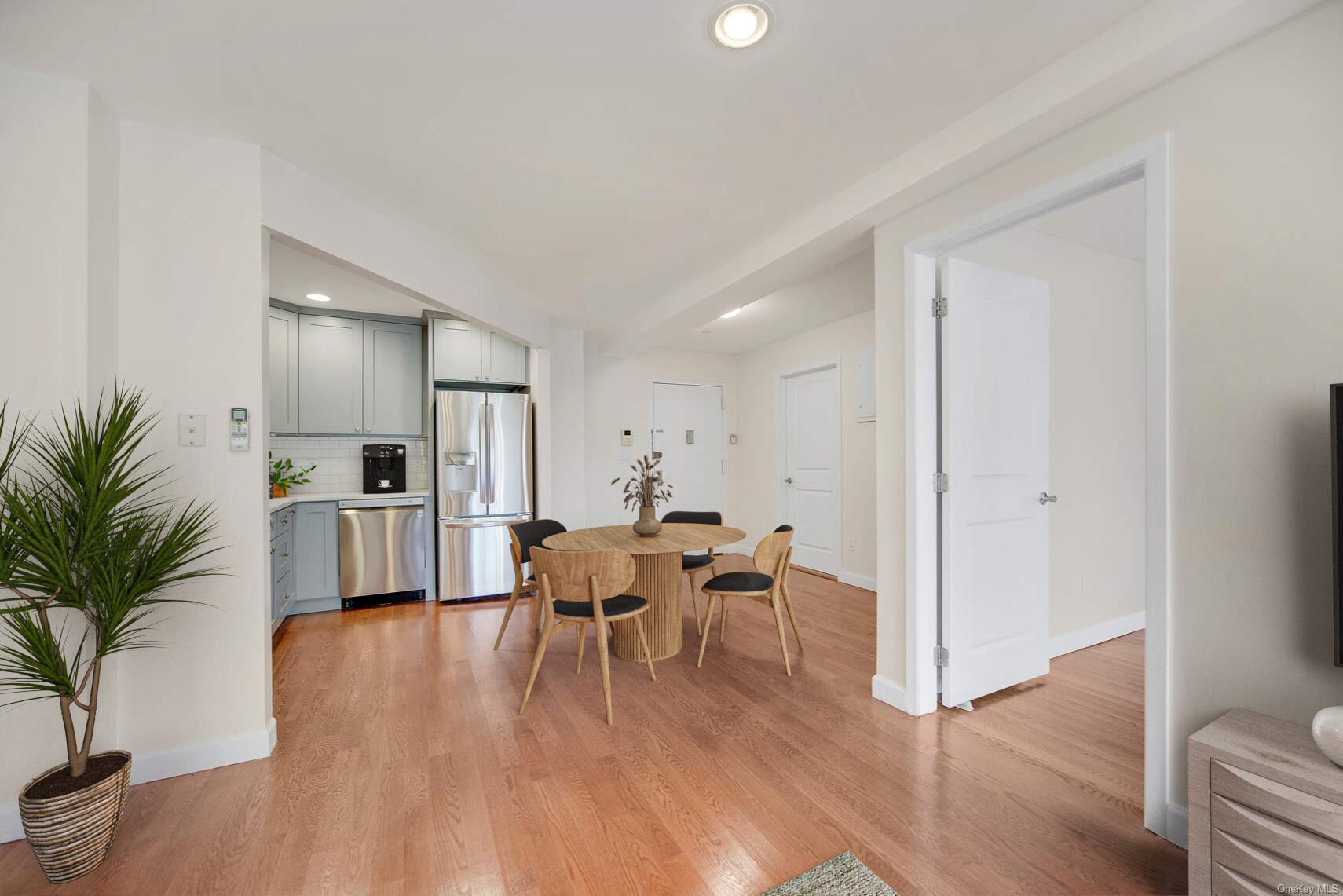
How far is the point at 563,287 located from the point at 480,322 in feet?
2.22

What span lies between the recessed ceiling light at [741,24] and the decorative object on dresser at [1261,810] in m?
2.28

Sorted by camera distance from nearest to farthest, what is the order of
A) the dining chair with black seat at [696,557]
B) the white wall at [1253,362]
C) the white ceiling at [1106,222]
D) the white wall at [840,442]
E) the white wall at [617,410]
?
1. the white wall at [1253,362]
2. the white ceiling at [1106,222]
3. the dining chair with black seat at [696,557]
4. the white wall at [840,442]
5. the white wall at [617,410]

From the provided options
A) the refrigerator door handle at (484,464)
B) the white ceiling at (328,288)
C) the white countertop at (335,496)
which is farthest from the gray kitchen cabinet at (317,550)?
the white ceiling at (328,288)

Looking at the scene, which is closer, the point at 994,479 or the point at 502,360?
the point at 994,479

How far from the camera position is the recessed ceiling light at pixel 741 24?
5.07 ft

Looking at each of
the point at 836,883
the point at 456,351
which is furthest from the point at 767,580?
the point at 456,351

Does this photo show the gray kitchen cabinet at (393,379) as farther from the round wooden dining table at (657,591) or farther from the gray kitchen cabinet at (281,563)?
the round wooden dining table at (657,591)

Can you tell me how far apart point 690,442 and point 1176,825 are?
5413 mm

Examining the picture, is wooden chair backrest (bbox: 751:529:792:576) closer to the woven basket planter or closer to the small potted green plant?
the woven basket planter

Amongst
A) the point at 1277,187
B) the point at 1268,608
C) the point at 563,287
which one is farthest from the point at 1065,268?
the point at 563,287

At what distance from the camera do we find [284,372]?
4414 mm

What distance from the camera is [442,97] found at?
194 cm

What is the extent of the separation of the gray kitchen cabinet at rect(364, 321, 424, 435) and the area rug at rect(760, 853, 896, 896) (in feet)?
14.6

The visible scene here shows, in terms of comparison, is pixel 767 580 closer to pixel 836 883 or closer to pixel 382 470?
pixel 836 883
